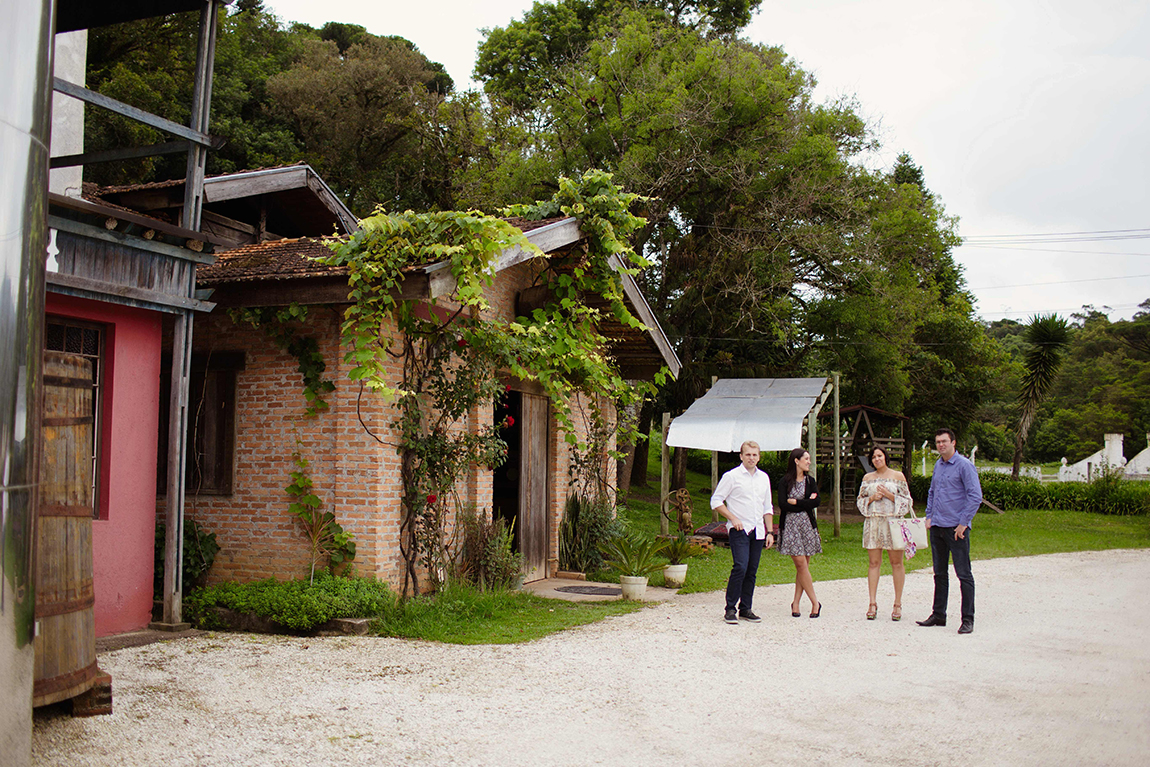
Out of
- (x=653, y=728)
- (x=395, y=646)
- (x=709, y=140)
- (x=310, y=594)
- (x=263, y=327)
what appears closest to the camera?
(x=653, y=728)

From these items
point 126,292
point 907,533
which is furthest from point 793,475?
point 126,292

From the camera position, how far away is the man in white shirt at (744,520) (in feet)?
27.8

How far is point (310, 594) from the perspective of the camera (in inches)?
297

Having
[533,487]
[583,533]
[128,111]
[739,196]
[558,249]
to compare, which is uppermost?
[739,196]

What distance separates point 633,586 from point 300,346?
4309mm

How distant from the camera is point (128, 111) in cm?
700

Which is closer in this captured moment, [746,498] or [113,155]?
[113,155]

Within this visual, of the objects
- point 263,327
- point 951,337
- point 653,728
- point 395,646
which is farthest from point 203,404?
point 951,337

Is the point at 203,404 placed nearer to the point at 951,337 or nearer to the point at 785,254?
the point at 785,254

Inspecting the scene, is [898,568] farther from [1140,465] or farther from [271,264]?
[1140,465]

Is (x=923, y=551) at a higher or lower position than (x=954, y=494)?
lower

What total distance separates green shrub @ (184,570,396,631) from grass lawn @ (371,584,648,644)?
215mm

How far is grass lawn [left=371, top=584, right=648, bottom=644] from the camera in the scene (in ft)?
24.6

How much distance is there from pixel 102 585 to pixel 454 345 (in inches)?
141
